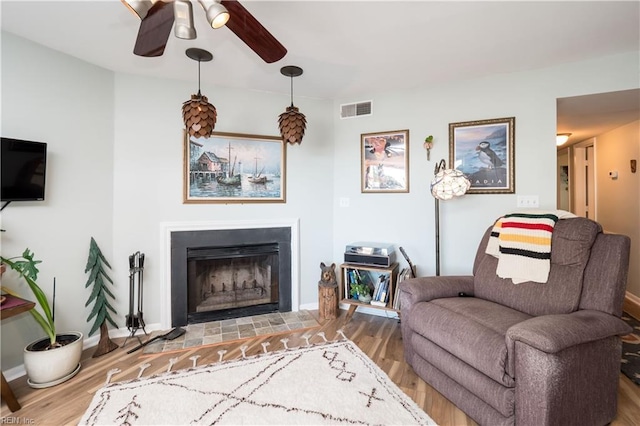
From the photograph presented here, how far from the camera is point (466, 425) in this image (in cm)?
149

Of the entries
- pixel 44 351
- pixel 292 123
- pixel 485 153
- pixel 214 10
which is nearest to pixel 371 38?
pixel 292 123

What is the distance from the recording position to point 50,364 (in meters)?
1.84

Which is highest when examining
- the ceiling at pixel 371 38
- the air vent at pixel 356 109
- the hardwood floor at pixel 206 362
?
the ceiling at pixel 371 38

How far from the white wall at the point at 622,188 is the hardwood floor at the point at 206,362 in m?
1.95

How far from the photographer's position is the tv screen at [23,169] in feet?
6.00

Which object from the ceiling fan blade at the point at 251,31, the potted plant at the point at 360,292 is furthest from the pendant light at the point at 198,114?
the potted plant at the point at 360,292

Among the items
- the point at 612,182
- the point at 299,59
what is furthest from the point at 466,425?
the point at 612,182

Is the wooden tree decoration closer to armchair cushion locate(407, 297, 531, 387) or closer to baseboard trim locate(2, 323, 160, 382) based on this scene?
baseboard trim locate(2, 323, 160, 382)

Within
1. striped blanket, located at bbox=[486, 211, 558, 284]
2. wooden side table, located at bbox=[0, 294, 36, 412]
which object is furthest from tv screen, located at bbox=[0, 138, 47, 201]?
striped blanket, located at bbox=[486, 211, 558, 284]

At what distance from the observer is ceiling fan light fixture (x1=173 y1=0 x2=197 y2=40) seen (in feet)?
4.00

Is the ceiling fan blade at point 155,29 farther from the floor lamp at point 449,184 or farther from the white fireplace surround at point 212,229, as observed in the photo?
the floor lamp at point 449,184

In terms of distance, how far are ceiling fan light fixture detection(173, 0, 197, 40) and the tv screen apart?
1510 millimetres

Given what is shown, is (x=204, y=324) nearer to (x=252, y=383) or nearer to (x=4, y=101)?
(x=252, y=383)

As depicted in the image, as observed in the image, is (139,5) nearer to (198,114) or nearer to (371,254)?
(198,114)
